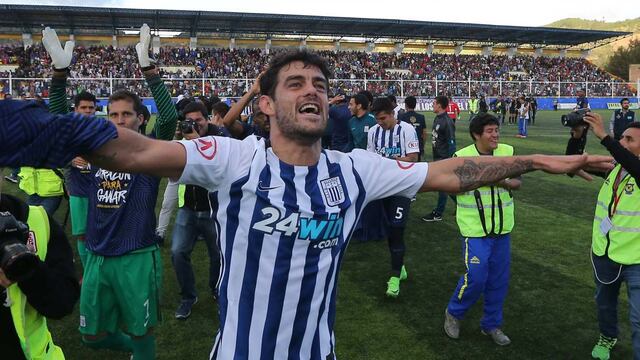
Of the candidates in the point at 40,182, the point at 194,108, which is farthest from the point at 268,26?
the point at 194,108

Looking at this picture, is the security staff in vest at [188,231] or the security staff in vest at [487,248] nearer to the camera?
the security staff in vest at [487,248]

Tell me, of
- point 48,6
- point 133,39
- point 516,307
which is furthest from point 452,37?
point 516,307

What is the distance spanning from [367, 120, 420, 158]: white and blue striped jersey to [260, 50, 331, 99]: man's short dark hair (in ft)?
16.6

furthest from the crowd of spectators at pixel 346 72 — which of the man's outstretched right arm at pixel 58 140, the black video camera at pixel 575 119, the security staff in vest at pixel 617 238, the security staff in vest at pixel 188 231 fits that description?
the man's outstretched right arm at pixel 58 140

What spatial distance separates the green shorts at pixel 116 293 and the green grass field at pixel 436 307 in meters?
0.88

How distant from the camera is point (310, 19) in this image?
5138cm

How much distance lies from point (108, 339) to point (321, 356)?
101 inches

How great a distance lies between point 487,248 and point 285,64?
11.0 feet

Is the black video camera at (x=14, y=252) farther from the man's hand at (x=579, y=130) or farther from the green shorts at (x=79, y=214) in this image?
the man's hand at (x=579, y=130)

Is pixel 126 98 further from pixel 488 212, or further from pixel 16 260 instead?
pixel 488 212

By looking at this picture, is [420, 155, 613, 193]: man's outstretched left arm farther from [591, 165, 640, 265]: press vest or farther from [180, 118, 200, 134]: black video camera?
[180, 118, 200, 134]: black video camera

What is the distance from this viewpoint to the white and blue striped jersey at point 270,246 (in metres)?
2.28

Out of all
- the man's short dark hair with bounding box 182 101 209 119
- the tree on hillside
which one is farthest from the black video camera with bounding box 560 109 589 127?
the tree on hillside

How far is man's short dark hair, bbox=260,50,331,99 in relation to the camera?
2.49 meters
